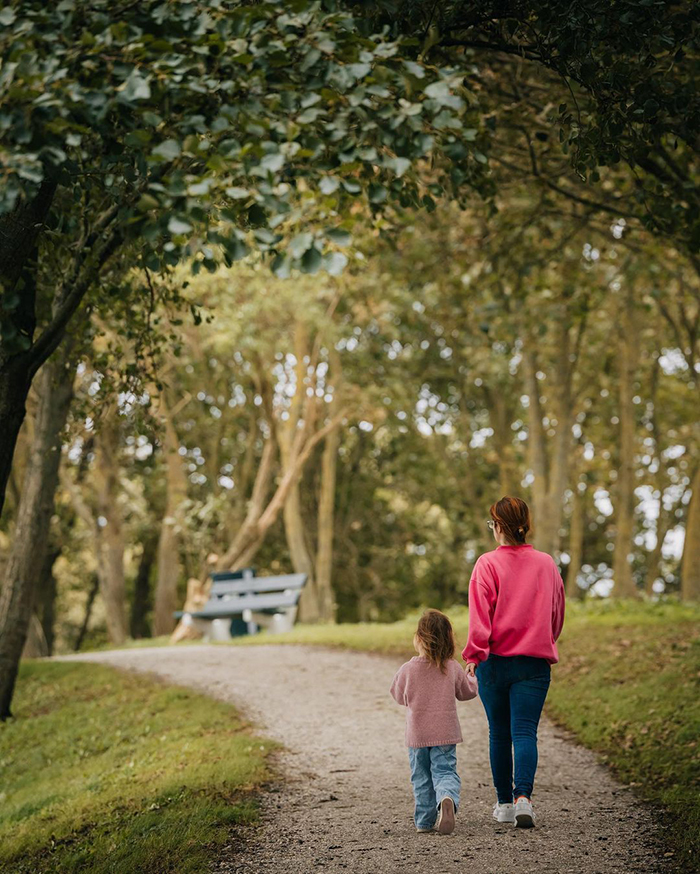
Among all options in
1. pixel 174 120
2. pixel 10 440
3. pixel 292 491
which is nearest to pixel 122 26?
pixel 174 120

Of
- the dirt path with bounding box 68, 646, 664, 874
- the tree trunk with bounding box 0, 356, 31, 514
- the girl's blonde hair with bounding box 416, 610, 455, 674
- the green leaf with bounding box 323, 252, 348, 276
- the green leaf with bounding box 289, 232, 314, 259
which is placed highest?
the green leaf with bounding box 289, 232, 314, 259

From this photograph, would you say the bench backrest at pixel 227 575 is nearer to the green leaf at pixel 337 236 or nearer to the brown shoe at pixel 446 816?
the brown shoe at pixel 446 816

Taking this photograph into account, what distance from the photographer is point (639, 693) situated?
30.0 ft

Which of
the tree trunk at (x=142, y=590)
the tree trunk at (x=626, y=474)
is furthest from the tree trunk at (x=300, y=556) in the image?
the tree trunk at (x=142, y=590)

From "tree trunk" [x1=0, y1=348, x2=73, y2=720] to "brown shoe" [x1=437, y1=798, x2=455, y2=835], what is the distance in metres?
7.41

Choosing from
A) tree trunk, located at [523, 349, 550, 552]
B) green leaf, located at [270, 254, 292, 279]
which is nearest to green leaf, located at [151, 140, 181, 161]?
green leaf, located at [270, 254, 292, 279]

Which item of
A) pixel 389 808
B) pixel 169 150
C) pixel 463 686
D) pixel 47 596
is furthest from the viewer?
pixel 47 596

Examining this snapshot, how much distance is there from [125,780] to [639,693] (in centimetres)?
503

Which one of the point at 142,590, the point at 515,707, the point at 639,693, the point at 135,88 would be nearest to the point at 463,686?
the point at 515,707

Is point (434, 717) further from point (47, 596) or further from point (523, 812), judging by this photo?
point (47, 596)

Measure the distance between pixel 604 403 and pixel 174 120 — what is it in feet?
71.3

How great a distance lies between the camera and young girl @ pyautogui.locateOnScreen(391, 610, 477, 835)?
17.3 ft

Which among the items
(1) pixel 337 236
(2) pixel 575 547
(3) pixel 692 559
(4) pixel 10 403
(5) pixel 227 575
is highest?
(1) pixel 337 236

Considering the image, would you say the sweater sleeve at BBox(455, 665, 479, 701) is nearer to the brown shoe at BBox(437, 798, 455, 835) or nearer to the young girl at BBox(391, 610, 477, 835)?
the young girl at BBox(391, 610, 477, 835)
